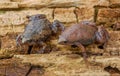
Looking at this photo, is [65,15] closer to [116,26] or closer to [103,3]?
[103,3]

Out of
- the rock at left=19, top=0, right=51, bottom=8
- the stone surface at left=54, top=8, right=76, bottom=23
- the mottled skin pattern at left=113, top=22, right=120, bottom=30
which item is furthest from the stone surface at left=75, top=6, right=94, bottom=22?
the rock at left=19, top=0, right=51, bottom=8

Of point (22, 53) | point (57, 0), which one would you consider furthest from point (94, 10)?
point (22, 53)

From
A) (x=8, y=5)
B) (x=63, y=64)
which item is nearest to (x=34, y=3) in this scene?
(x=8, y=5)

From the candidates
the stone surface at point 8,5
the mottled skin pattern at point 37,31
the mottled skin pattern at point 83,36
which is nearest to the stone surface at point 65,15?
the mottled skin pattern at point 37,31

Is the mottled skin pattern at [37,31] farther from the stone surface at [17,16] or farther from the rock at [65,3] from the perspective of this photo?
the rock at [65,3]

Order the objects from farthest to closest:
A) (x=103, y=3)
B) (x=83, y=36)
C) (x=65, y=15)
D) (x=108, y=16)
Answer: (x=103, y=3)
(x=65, y=15)
(x=108, y=16)
(x=83, y=36)

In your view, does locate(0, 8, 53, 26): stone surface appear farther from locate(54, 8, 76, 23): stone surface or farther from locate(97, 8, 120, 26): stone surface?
locate(97, 8, 120, 26): stone surface
